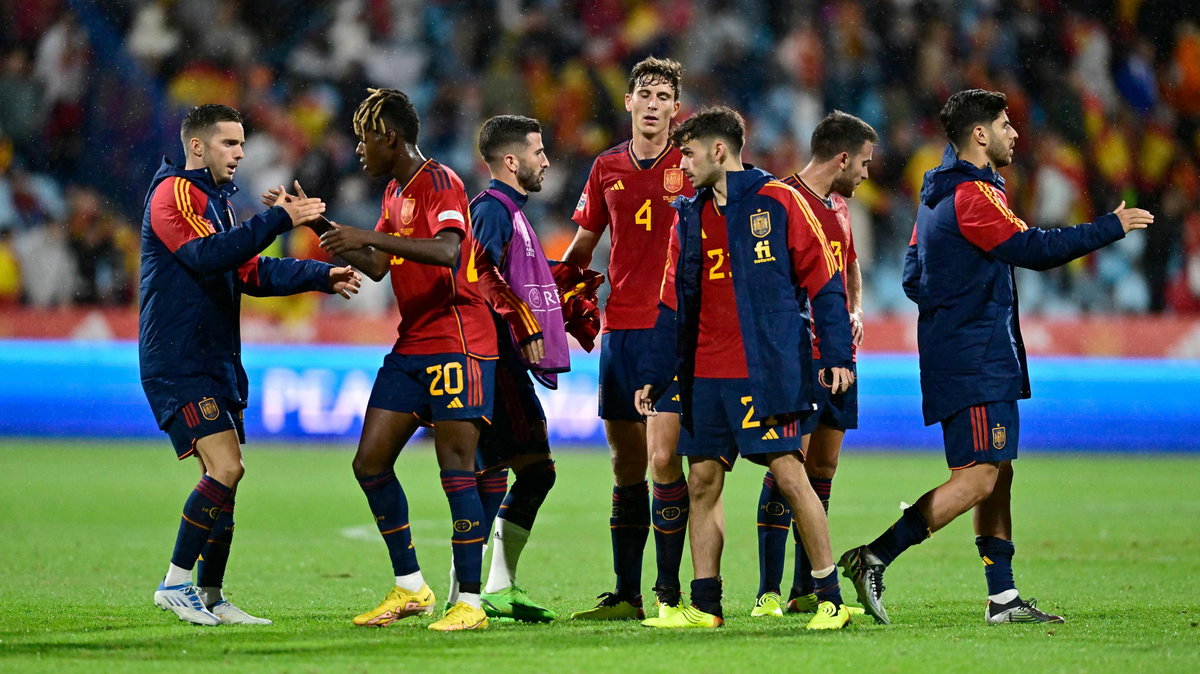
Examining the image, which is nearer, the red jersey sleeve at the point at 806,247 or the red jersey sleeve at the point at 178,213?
the red jersey sleeve at the point at 806,247

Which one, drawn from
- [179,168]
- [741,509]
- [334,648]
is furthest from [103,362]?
[334,648]

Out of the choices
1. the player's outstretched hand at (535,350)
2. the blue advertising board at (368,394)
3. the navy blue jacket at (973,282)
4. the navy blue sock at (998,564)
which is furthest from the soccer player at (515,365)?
the blue advertising board at (368,394)

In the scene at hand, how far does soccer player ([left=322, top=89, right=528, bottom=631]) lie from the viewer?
6000 mm

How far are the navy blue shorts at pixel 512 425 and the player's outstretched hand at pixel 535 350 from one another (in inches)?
7.3

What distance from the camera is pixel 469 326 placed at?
Result: 20.2 feet

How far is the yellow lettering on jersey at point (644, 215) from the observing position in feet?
22.6

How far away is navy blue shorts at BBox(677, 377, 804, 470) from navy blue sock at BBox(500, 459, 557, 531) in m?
0.95

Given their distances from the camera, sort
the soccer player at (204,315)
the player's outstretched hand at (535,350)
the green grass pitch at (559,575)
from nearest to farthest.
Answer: the green grass pitch at (559,575), the soccer player at (204,315), the player's outstretched hand at (535,350)

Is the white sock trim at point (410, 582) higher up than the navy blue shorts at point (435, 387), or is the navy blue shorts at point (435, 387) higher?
the navy blue shorts at point (435, 387)

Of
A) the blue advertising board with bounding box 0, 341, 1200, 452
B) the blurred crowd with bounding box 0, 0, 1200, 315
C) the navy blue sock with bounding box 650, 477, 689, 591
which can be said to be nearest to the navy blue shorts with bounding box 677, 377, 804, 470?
the navy blue sock with bounding box 650, 477, 689, 591

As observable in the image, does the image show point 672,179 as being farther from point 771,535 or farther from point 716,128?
point 771,535

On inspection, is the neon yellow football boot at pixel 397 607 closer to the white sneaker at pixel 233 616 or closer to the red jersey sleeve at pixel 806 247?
the white sneaker at pixel 233 616

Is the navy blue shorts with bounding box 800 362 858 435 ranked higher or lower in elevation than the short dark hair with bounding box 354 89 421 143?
lower

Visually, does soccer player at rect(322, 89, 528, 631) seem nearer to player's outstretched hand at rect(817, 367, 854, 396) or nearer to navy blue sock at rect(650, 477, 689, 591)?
navy blue sock at rect(650, 477, 689, 591)
